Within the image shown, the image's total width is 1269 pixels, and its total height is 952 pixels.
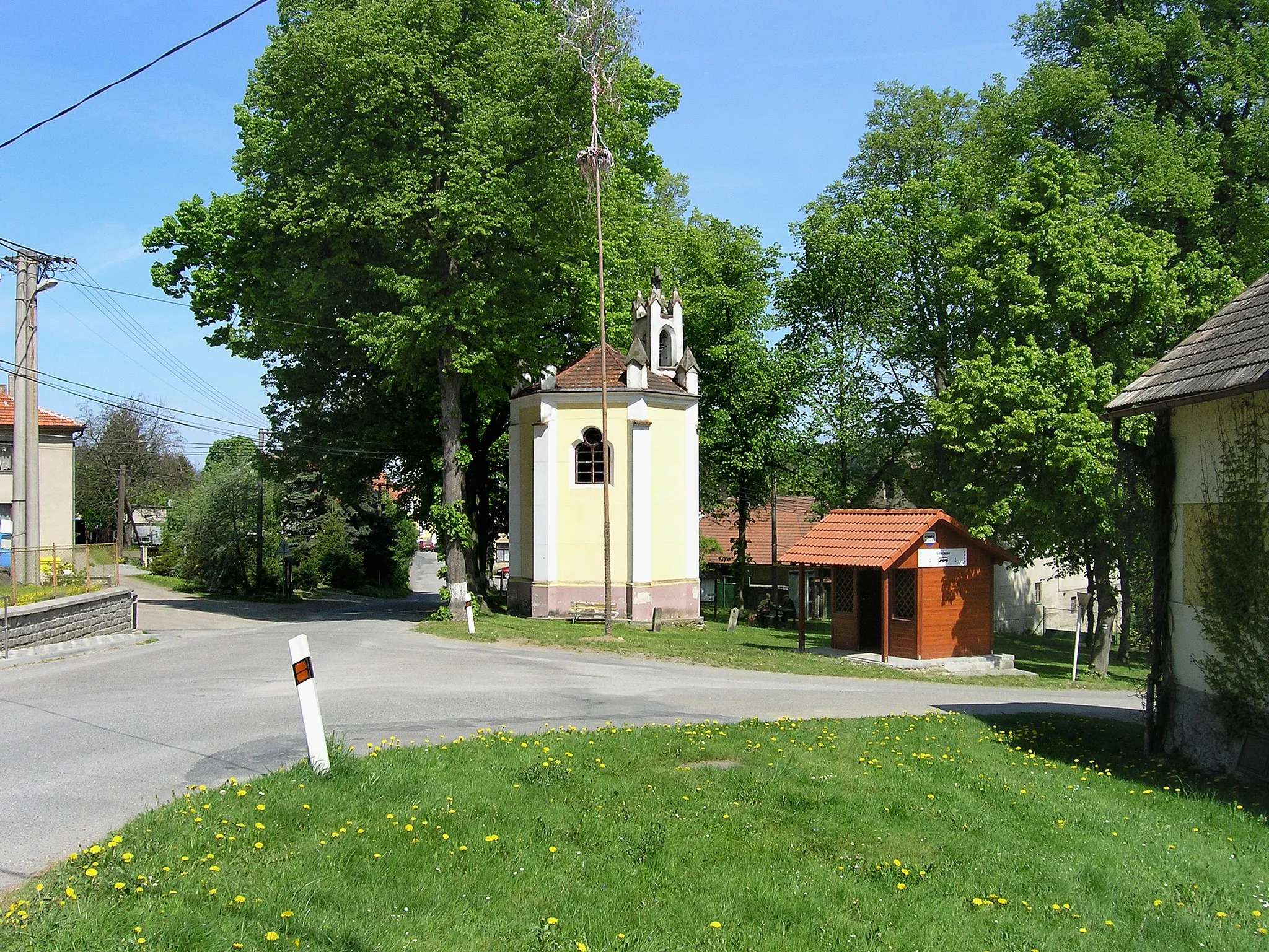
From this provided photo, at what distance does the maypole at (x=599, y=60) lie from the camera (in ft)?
78.1

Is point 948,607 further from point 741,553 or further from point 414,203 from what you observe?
point 741,553

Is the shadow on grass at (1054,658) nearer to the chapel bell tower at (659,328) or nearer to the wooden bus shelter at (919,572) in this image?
the wooden bus shelter at (919,572)

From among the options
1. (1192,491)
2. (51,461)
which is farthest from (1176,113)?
(51,461)

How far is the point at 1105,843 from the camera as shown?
725 centimetres

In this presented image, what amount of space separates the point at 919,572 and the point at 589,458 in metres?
12.0

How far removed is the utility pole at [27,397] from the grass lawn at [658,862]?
18.5m

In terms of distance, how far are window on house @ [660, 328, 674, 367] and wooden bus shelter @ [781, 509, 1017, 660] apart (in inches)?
467

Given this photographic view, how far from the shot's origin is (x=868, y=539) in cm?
2305

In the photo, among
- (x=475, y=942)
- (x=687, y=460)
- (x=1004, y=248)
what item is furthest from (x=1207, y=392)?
(x=687, y=460)

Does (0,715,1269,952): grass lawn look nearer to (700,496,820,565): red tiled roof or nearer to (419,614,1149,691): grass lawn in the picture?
(419,614,1149,691): grass lawn

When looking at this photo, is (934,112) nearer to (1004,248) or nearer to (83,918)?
(1004,248)

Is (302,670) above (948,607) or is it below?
above

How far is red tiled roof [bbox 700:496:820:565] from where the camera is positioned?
51.4 m

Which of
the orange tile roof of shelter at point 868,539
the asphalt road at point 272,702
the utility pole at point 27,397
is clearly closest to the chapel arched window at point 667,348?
the orange tile roof of shelter at point 868,539
